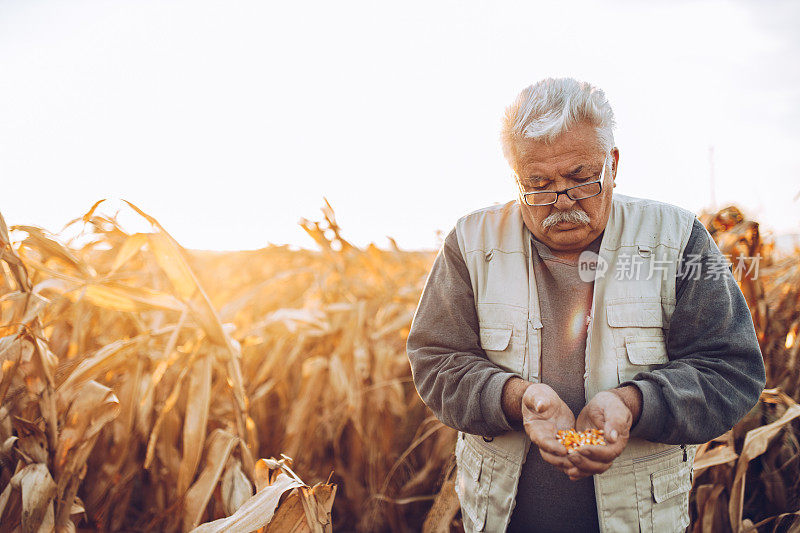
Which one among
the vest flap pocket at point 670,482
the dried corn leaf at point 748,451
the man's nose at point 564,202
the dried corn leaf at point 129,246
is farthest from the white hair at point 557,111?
the dried corn leaf at point 129,246

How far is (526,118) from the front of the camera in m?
1.51

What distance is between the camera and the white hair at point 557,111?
147 cm

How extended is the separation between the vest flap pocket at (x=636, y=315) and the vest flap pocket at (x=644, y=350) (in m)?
0.04

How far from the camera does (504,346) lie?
162 centimetres

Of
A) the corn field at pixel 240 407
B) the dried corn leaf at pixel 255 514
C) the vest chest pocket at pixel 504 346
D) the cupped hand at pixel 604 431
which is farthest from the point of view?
the corn field at pixel 240 407

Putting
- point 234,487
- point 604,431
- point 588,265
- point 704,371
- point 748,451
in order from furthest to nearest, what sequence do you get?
1. point 748,451
2. point 234,487
3. point 588,265
4. point 704,371
5. point 604,431

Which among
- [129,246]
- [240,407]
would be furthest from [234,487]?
[129,246]

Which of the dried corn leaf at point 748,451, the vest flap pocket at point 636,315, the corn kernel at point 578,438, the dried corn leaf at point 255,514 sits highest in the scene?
the vest flap pocket at point 636,315

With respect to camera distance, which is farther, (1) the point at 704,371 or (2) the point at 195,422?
(2) the point at 195,422

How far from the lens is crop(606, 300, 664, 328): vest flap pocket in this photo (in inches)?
60.6

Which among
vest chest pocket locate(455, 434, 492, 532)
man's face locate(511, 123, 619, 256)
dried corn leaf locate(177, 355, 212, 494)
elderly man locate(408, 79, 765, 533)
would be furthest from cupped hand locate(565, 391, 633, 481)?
dried corn leaf locate(177, 355, 212, 494)

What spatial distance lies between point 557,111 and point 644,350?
2.46 feet

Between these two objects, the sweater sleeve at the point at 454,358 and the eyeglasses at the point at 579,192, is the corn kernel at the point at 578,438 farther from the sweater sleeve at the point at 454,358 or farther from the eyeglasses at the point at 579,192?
the eyeglasses at the point at 579,192

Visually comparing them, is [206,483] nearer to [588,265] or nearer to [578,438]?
[578,438]
